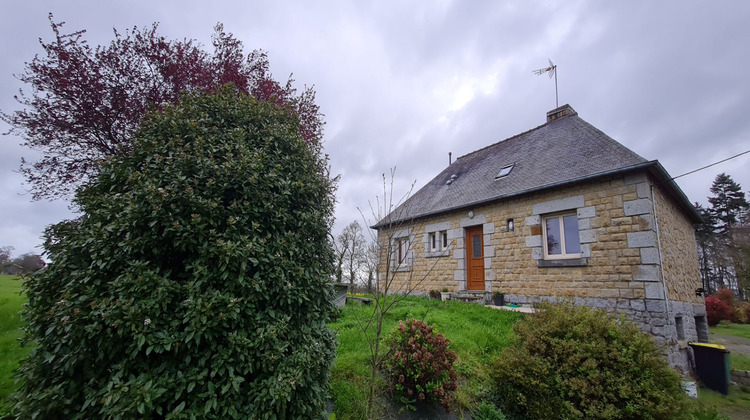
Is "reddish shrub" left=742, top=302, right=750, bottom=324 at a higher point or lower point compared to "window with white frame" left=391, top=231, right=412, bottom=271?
lower

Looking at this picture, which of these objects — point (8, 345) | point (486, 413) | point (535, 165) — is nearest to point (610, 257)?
point (535, 165)

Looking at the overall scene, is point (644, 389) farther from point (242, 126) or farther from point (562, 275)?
point (242, 126)

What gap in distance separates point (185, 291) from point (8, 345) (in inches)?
178

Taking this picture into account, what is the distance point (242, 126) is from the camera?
3266mm

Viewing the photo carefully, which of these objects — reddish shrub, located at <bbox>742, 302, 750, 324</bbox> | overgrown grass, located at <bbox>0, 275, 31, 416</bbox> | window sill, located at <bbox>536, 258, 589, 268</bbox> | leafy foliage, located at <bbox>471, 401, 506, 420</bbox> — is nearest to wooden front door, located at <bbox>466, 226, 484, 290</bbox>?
window sill, located at <bbox>536, 258, 589, 268</bbox>

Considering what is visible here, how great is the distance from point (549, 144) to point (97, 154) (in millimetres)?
12200

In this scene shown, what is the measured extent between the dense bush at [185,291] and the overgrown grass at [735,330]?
21.3 metres

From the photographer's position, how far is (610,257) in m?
7.21

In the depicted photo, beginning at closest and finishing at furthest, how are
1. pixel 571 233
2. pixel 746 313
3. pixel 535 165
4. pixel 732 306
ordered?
pixel 571 233, pixel 535 165, pixel 746 313, pixel 732 306

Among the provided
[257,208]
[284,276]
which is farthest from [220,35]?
[284,276]

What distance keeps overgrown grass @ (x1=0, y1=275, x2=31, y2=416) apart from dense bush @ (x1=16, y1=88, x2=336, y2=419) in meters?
0.65

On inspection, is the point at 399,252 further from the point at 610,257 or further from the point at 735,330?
the point at 735,330

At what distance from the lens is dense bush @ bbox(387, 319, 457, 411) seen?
3.76 meters

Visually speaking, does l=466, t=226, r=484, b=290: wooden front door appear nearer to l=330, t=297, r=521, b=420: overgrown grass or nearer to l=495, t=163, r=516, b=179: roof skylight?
l=330, t=297, r=521, b=420: overgrown grass
